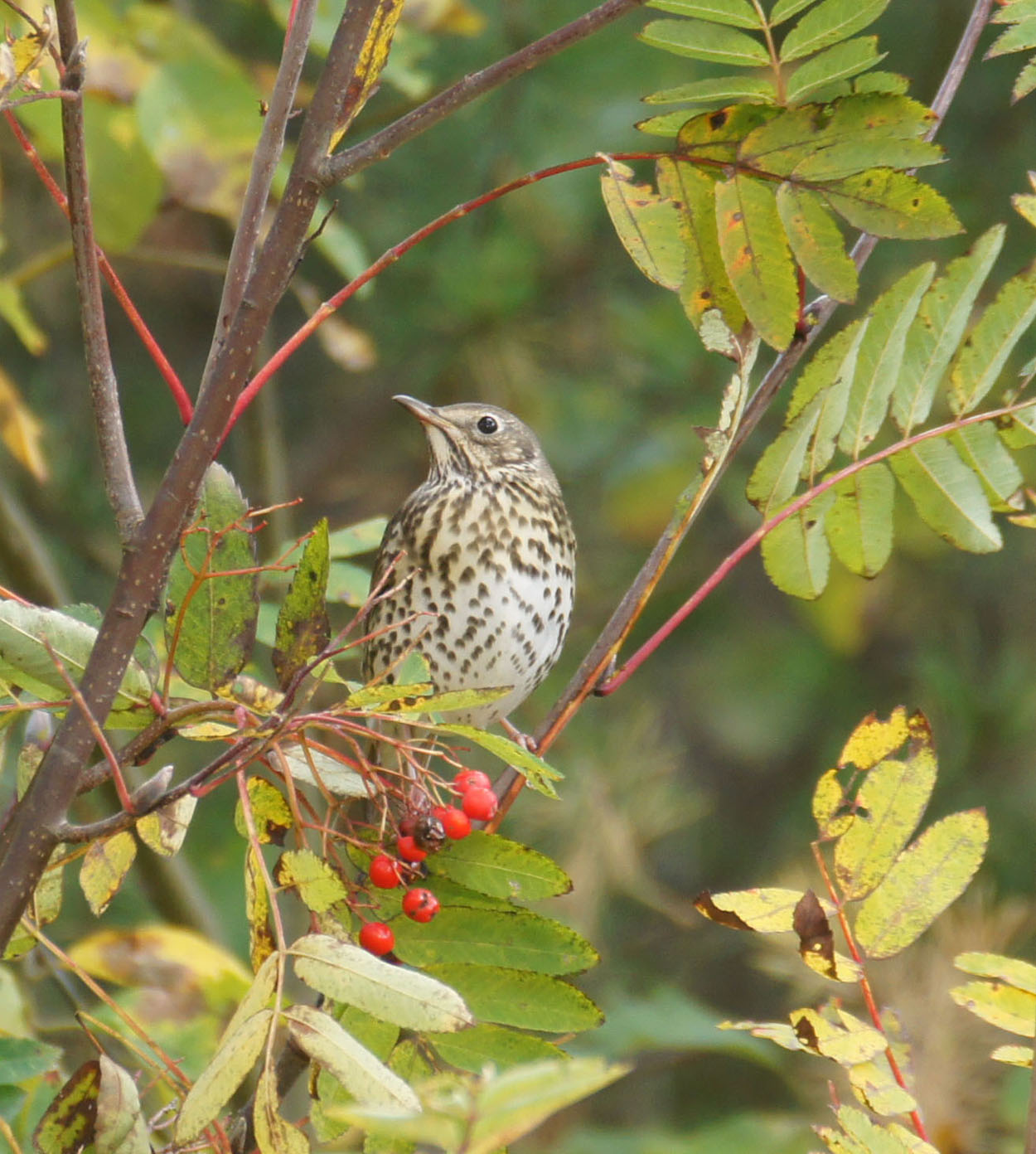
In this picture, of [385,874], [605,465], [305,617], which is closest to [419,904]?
[385,874]

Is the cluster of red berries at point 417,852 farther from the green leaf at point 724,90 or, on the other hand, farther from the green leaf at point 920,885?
the green leaf at point 724,90

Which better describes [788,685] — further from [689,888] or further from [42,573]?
[42,573]

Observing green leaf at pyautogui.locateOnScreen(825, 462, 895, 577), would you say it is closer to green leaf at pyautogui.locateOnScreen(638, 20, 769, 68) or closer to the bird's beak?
green leaf at pyautogui.locateOnScreen(638, 20, 769, 68)

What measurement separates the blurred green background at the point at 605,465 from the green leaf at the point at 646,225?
6.44 feet

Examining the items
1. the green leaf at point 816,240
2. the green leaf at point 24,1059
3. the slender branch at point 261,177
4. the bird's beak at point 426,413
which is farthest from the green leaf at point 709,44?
the bird's beak at point 426,413

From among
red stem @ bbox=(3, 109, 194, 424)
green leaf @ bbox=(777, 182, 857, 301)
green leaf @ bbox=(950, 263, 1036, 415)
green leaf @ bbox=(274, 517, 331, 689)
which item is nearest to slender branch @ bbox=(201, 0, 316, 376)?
red stem @ bbox=(3, 109, 194, 424)

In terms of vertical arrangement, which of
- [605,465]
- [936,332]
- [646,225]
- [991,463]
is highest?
[646,225]

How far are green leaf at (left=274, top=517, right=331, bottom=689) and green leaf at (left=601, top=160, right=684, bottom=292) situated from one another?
305 mm

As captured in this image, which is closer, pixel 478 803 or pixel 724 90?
pixel 724 90

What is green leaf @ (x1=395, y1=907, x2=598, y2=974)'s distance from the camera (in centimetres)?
117

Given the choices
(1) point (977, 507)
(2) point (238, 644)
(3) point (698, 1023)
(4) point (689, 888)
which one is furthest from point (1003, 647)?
(2) point (238, 644)

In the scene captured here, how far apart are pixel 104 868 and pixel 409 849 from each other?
0.76 ft

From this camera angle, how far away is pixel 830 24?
116 centimetres

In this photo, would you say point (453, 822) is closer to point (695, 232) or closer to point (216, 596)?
point (216, 596)
